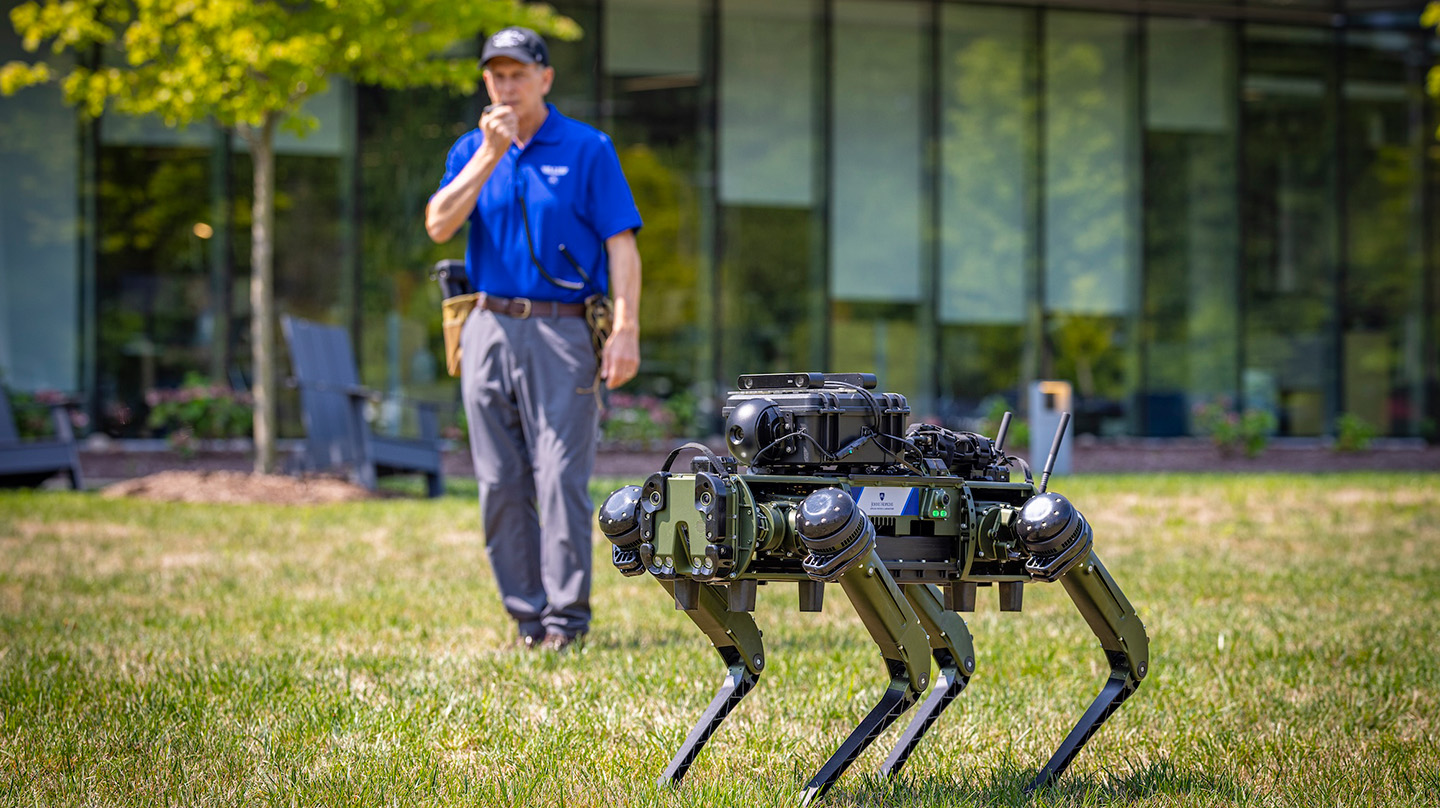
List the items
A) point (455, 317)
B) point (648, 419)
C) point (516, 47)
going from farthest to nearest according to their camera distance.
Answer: point (648, 419)
point (455, 317)
point (516, 47)

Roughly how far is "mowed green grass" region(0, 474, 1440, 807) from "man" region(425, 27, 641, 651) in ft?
0.97

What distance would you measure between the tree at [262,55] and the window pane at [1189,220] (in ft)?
37.9

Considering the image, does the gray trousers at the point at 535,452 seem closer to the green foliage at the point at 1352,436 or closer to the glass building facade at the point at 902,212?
the glass building facade at the point at 902,212

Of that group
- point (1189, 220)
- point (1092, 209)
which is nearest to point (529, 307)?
point (1092, 209)

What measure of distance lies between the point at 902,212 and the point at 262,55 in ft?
37.2

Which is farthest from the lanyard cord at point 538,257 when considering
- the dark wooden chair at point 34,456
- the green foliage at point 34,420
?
the green foliage at point 34,420

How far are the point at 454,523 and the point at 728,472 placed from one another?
637cm

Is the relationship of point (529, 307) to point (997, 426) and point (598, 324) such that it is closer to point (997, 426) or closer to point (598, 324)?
point (598, 324)

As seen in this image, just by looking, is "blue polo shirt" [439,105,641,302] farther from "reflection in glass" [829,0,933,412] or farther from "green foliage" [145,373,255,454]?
"reflection in glass" [829,0,933,412]

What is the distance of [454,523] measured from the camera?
28.8 ft

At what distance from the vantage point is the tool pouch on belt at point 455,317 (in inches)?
188

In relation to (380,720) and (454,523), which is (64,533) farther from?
(380,720)

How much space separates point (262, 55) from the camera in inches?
396

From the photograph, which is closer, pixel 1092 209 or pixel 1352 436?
pixel 1352 436
